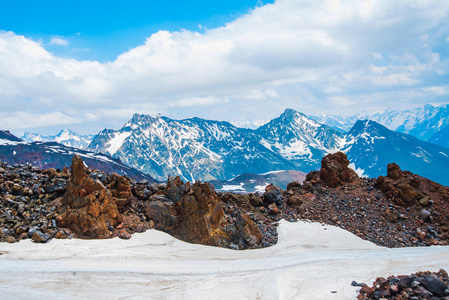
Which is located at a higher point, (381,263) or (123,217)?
(123,217)

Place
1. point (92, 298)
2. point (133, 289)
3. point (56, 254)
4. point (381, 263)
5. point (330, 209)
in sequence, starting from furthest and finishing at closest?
point (330, 209) < point (381, 263) < point (56, 254) < point (133, 289) < point (92, 298)

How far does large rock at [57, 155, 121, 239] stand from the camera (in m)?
25.5

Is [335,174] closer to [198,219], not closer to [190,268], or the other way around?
Answer: [198,219]

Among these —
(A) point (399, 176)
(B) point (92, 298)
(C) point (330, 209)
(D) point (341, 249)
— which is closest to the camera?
(B) point (92, 298)

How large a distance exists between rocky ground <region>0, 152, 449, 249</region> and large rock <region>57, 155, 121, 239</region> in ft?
0.28

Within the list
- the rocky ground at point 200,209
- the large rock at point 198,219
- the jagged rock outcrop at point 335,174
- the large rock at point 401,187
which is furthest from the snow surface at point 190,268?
the jagged rock outcrop at point 335,174

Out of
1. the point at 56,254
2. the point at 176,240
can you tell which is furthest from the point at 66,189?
the point at 176,240

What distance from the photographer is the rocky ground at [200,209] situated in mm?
25625

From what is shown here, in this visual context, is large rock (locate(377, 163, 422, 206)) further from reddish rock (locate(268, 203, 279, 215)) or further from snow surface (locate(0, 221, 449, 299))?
reddish rock (locate(268, 203, 279, 215))

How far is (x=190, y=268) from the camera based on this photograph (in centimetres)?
2259

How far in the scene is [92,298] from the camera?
57.7 feet

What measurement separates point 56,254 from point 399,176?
1599 inches

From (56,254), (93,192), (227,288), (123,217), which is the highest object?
(93,192)

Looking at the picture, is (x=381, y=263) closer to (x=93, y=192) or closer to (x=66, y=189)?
(x=93, y=192)
